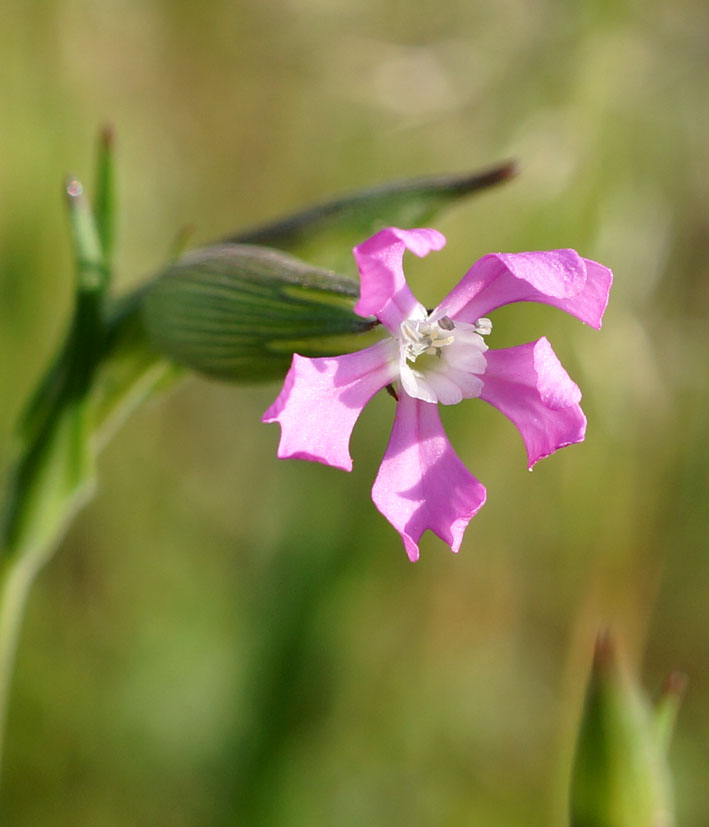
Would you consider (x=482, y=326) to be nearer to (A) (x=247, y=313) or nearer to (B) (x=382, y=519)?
(A) (x=247, y=313)

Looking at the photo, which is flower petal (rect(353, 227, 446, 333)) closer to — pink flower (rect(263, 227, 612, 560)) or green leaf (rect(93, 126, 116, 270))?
pink flower (rect(263, 227, 612, 560))

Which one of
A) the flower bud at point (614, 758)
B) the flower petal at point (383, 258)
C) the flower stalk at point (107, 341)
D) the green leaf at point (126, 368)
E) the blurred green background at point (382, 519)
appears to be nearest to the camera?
the flower petal at point (383, 258)

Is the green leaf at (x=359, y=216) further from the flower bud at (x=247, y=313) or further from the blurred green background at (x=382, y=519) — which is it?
the blurred green background at (x=382, y=519)

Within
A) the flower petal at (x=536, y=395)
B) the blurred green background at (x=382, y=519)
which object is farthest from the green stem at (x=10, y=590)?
the blurred green background at (x=382, y=519)

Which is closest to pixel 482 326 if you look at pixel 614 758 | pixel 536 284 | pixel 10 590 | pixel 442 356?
pixel 442 356

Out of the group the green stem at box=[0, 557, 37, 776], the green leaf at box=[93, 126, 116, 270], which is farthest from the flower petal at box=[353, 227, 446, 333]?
the green stem at box=[0, 557, 37, 776]

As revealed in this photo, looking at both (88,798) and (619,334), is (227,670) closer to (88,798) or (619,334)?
(88,798)

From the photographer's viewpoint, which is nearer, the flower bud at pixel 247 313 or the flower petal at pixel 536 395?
the flower petal at pixel 536 395
